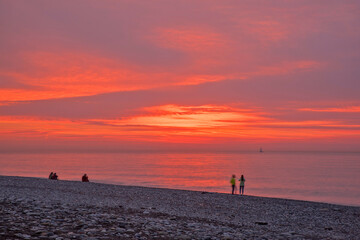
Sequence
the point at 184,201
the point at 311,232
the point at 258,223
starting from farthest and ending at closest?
the point at 184,201 → the point at 258,223 → the point at 311,232

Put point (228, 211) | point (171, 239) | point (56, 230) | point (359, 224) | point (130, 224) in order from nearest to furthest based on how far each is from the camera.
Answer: point (56, 230) → point (171, 239) → point (130, 224) → point (359, 224) → point (228, 211)

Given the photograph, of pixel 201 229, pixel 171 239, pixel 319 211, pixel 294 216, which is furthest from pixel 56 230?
pixel 319 211

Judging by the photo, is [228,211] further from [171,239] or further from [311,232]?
[171,239]

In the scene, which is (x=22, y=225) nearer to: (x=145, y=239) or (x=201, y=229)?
(x=145, y=239)

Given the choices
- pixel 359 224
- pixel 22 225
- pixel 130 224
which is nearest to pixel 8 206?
pixel 22 225

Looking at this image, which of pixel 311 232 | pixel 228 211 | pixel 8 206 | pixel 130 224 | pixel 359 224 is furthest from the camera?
pixel 228 211

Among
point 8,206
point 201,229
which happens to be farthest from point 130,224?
point 8,206

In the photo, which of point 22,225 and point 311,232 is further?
point 311,232

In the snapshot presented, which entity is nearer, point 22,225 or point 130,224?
point 22,225

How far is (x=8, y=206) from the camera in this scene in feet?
54.9

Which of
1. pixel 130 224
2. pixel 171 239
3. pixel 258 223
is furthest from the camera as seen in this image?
pixel 258 223

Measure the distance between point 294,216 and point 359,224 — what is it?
4.56 metres

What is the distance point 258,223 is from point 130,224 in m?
10.1

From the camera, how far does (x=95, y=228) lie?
1297 cm
